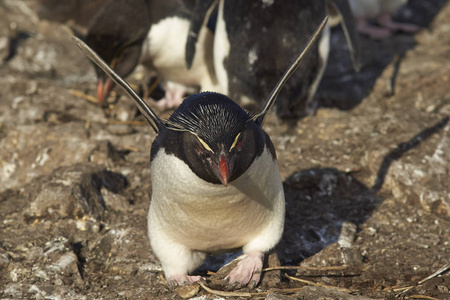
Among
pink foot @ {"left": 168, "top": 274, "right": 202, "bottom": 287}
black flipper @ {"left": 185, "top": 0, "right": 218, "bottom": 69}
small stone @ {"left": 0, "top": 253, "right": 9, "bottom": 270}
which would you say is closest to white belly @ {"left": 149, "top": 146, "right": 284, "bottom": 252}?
pink foot @ {"left": 168, "top": 274, "right": 202, "bottom": 287}

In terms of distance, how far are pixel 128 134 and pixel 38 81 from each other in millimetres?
1217

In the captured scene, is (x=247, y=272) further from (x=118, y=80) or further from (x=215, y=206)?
(x=118, y=80)

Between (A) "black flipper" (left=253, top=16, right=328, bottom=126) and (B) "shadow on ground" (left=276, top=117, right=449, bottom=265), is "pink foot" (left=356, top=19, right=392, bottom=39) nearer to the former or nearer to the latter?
(B) "shadow on ground" (left=276, top=117, right=449, bottom=265)

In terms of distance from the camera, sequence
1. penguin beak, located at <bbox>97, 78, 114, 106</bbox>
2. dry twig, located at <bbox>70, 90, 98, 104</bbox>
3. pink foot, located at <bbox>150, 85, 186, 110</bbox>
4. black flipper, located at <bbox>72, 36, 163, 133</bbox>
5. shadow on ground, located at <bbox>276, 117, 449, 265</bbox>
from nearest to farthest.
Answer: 1. black flipper, located at <bbox>72, 36, 163, 133</bbox>
2. shadow on ground, located at <bbox>276, 117, 449, 265</bbox>
3. penguin beak, located at <bbox>97, 78, 114, 106</bbox>
4. dry twig, located at <bbox>70, 90, 98, 104</bbox>
5. pink foot, located at <bbox>150, 85, 186, 110</bbox>

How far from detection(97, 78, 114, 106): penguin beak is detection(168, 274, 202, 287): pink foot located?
2081mm

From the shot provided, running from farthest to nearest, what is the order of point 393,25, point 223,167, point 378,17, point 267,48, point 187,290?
point 378,17 < point 393,25 < point 267,48 < point 187,290 < point 223,167

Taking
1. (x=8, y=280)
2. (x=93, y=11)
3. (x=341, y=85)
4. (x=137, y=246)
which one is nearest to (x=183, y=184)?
(x=137, y=246)

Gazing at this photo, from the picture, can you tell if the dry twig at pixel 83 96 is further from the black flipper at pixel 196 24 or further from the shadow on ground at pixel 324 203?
the shadow on ground at pixel 324 203

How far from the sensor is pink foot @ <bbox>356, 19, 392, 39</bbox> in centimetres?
577

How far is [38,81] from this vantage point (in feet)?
16.3

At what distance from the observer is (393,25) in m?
5.95

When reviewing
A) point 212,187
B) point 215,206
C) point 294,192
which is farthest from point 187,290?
point 294,192

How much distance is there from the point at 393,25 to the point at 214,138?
428 cm

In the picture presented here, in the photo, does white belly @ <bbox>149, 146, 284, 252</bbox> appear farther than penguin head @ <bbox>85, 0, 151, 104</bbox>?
No
